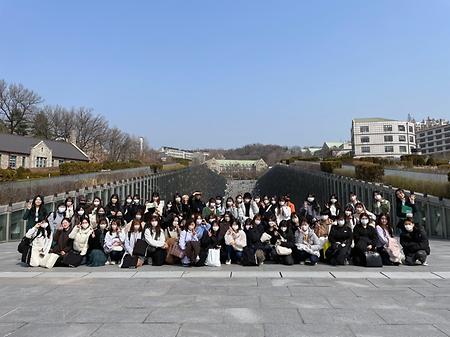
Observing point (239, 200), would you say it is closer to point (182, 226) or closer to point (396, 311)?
point (182, 226)

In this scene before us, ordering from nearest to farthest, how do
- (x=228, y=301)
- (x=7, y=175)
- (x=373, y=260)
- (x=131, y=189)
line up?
(x=228, y=301) < (x=373, y=260) < (x=7, y=175) < (x=131, y=189)

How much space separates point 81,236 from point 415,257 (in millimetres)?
8654

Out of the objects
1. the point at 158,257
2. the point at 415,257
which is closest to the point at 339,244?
the point at 415,257

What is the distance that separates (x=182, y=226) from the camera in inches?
406

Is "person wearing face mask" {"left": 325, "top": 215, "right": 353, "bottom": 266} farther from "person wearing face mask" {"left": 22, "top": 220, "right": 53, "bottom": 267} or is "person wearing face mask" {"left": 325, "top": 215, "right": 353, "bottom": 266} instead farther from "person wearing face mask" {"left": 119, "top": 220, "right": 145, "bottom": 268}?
"person wearing face mask" {"left": 22, "top": 220, "right": 53, "bottom": 267}

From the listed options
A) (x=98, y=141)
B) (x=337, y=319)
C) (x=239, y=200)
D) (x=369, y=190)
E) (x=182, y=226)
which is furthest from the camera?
(x=98, y=141)

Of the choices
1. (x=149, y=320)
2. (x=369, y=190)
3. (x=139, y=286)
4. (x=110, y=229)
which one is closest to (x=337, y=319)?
(x=149, y=320)

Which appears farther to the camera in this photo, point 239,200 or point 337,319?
point 239,200

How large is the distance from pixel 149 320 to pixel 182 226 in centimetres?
498

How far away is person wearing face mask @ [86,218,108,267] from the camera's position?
964 centimetres

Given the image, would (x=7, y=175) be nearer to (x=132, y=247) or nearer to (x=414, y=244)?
(x=132, y=247)

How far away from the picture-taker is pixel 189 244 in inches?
376

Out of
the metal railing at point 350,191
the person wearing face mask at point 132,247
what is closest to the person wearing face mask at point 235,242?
the person wearing face mask at point 132,247

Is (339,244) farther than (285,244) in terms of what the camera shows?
No
